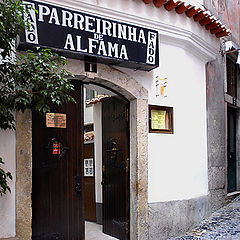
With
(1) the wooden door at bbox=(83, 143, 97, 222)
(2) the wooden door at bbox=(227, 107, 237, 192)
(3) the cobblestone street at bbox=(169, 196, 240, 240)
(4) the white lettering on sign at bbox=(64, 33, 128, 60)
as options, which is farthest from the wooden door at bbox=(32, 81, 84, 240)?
(2) the wooden door at bbox=(227, 107, 237, 192)

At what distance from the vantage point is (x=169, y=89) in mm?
6156

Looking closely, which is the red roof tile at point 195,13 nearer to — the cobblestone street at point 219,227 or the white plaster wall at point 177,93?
the white plaster wall at point 177,93

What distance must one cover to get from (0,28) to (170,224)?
4.14m

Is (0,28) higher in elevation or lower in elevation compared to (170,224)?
higher

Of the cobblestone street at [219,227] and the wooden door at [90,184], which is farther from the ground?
the wooden door at [90,184]

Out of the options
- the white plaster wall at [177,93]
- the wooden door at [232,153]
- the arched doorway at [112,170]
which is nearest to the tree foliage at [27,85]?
the white plaster wall at [177,93]

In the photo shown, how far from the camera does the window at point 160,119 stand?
5927 millimetres

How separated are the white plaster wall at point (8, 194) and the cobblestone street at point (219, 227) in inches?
114

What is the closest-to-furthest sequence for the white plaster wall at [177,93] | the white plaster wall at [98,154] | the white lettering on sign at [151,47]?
the white lettering on sign at [151,47], the white plaster wall at [177,93], the white plaster wall at [98,154]

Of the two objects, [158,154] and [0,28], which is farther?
[158,154]

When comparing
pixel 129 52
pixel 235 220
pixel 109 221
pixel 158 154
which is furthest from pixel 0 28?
pixel 235 220

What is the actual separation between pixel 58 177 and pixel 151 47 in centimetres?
244

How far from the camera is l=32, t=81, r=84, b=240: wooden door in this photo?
4.64 m

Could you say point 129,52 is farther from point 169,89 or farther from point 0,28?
point 0,28
